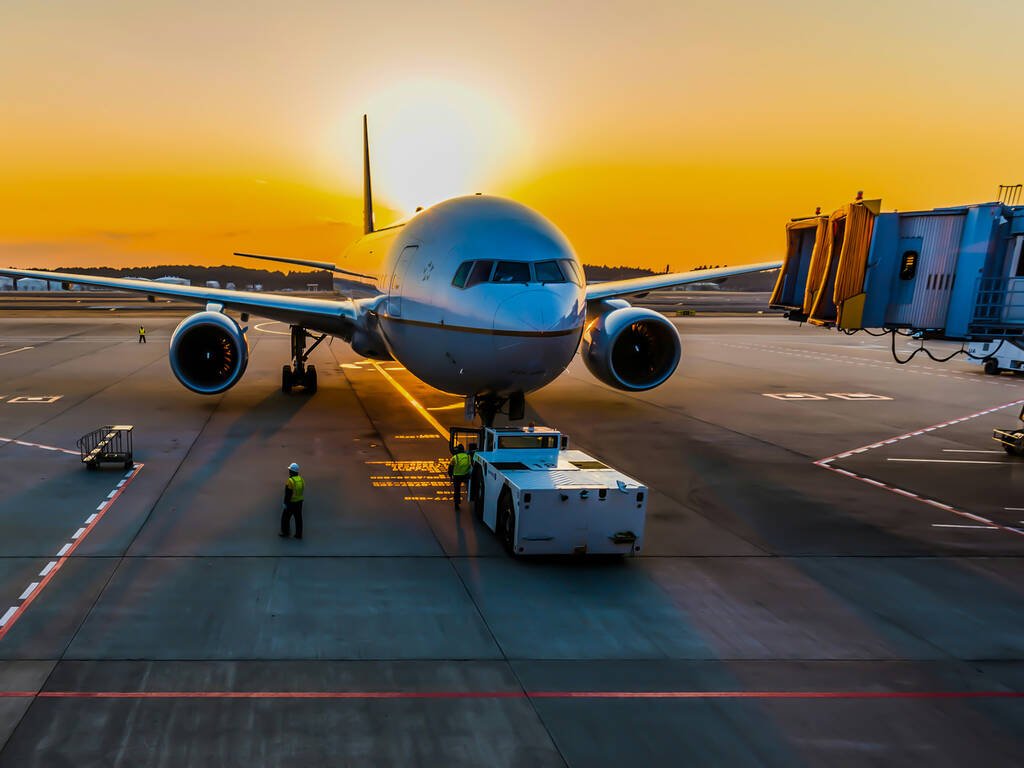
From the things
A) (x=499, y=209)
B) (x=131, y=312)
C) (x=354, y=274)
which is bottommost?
(x=131, y=312)

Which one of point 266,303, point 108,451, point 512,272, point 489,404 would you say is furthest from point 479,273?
point 266,303

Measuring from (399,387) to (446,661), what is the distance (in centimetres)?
2098

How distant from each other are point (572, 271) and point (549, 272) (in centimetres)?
63

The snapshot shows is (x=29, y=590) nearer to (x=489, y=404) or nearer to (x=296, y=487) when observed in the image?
(x=296, y=487)

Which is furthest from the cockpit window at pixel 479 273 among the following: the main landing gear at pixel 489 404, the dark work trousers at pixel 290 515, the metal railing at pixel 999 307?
the metal railing at pixel 999 307

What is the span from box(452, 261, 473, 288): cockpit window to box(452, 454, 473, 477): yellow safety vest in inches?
144

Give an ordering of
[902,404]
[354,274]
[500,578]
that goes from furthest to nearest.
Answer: [902,404] < [354,274] < [500,578]

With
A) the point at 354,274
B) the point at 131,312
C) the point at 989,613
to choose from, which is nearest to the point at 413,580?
the point at 989,613

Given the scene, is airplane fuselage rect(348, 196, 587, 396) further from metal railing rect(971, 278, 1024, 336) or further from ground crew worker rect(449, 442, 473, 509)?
metal railing rect(971, 278, 1024, 336)

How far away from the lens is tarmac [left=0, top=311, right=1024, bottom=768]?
279 inches

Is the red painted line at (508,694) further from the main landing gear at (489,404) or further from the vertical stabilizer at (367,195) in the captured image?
the vertical stabilizer at (367,195)

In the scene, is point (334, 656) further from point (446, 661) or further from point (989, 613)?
point (989, 613)

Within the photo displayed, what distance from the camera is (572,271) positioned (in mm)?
15469

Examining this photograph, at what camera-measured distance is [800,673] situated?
8.46 m
